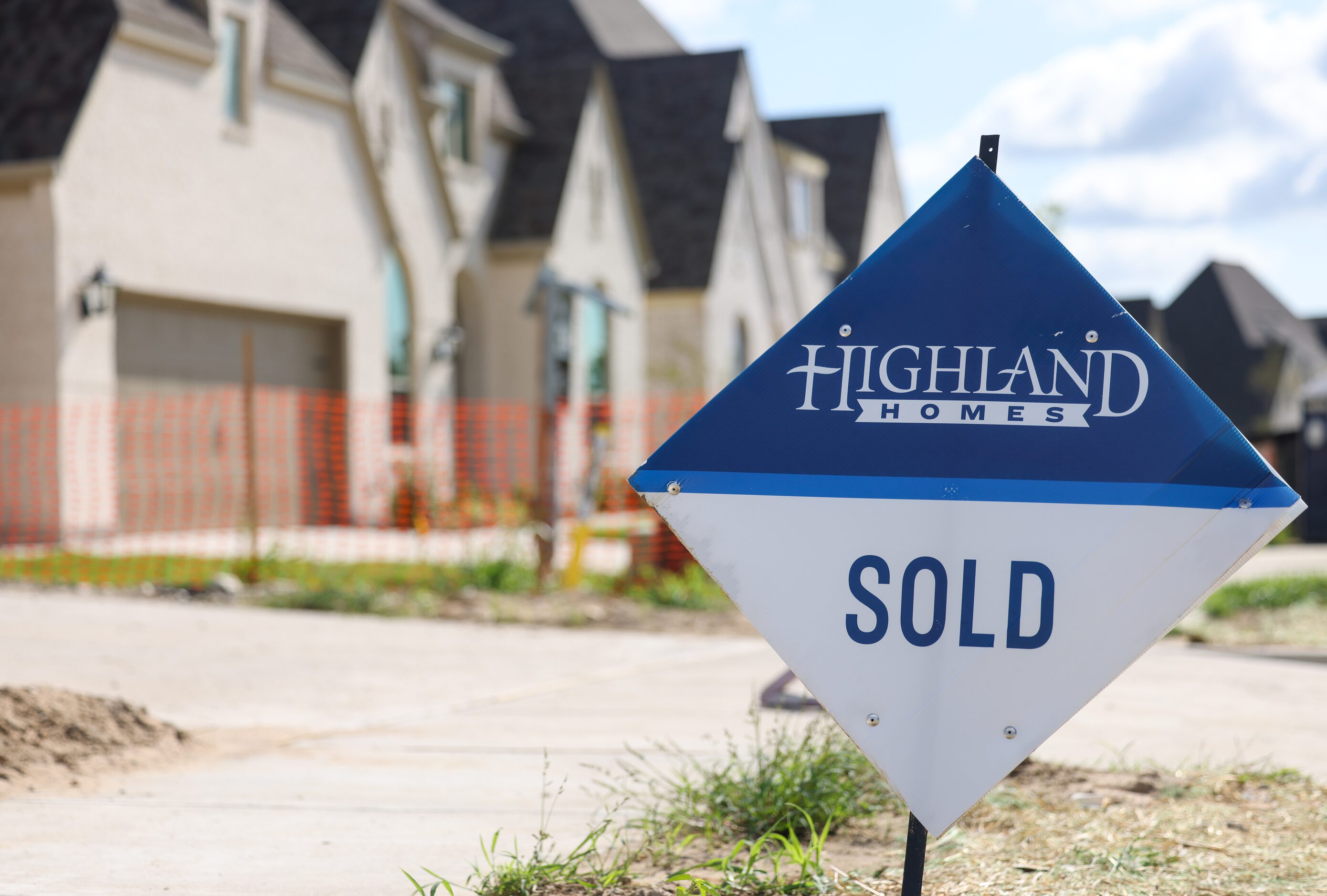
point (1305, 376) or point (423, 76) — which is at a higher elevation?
point (423, 76)

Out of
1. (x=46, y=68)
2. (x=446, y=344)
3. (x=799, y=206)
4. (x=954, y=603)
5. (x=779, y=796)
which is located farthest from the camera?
(x=799, y=206)

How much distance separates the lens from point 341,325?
18.9 metres

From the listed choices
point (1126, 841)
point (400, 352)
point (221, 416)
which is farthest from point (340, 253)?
point (1126, 841)

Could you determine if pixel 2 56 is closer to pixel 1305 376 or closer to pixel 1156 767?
pixel 1156 767

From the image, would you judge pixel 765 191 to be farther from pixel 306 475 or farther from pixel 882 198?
pixel 306 475

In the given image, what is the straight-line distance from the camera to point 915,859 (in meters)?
3.00

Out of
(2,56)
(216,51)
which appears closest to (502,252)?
(216,51)

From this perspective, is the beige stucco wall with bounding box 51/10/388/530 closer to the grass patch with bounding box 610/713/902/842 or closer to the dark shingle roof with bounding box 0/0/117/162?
the dark shingle roof with bounding box 0/0/117/162

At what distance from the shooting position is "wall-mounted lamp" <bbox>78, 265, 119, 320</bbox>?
14.6m

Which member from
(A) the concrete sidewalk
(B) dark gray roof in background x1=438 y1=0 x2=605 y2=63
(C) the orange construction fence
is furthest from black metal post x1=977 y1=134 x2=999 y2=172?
(B) dark gray roof in background x1=438 y1=0 x2=605 y2=63

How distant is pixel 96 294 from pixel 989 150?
13.4 meters

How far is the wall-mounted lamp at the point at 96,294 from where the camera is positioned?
14.6 meters

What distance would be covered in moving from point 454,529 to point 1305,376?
46767mm

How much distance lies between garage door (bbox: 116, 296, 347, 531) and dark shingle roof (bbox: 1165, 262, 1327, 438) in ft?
131
